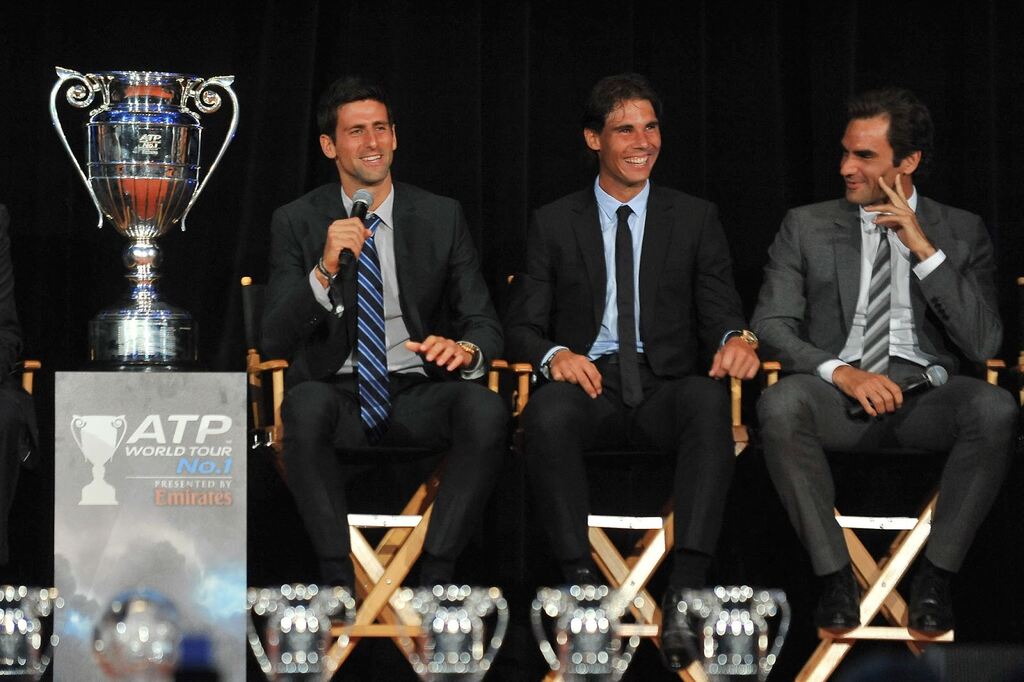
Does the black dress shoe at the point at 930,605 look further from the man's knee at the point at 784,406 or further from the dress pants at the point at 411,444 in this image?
the dress pants at the point at 411,444

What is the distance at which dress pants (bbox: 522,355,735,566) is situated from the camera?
13.1 feet

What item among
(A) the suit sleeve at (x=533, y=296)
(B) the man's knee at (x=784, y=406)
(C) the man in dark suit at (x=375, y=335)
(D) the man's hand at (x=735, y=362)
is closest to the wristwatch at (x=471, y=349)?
(C) the man in dark suit at (x=375, y=335)

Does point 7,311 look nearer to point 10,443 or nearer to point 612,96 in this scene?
point 10,443

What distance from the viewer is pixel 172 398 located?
371cm

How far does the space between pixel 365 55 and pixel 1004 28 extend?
6.37 feet

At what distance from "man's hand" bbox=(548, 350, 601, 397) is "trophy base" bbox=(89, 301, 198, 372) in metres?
0.94

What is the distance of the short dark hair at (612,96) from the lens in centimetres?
465

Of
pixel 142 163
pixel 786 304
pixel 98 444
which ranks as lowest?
pixel 98 444

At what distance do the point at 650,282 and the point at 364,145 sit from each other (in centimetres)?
86

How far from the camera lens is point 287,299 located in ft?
14.1

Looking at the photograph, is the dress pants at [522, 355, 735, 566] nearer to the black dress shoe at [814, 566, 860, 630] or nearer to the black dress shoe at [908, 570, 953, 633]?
the black dress shoe at [814, 566, 860, 630]

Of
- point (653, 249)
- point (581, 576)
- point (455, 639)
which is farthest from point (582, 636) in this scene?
point (653, 249)

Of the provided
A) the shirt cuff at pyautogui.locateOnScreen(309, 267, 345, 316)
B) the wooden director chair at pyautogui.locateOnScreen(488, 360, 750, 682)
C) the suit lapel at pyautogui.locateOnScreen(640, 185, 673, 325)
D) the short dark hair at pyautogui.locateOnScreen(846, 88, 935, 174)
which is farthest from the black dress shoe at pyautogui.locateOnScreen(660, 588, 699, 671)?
the short dark hair at pyautogui.locateOnScreen(846, 88, 935, 174)

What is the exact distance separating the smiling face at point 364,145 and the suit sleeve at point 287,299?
0.71 feet
